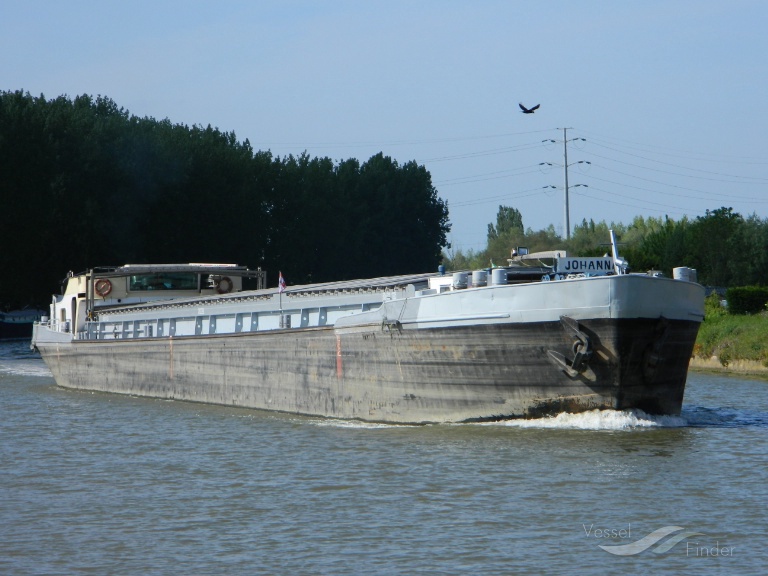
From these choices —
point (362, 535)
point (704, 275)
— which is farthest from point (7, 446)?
point (704, 275)

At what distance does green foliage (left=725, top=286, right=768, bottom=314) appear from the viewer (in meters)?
40.7

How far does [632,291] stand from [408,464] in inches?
173

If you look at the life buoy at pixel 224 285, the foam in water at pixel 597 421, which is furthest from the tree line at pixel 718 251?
the foam in water at pixel 597 421

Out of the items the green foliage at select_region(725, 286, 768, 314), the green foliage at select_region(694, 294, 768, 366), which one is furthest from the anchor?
the green foliage at select_region(725, 286, 768, 314)

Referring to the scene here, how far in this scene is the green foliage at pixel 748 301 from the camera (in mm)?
40719

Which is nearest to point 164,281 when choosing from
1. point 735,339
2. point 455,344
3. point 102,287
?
point 102,287

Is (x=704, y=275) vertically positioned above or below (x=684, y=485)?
above

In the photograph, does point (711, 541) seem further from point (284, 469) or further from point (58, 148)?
point (58, 148)

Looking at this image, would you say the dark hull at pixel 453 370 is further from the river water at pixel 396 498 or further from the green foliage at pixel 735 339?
the green foliage at pixel 735 339

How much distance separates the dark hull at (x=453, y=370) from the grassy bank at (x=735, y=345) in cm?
1471

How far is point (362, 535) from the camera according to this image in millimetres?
11531

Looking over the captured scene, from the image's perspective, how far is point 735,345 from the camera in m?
34.0

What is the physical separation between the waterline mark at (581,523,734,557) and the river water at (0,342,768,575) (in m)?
0.03

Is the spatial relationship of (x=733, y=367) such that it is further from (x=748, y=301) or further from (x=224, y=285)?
(x=224, y=285)
